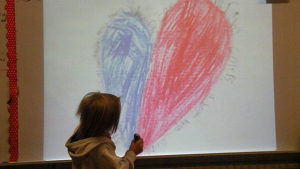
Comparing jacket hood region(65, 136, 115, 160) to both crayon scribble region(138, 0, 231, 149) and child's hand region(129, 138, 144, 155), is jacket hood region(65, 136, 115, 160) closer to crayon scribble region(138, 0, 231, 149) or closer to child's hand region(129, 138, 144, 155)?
child's hand region(129, 138, 144, 155)

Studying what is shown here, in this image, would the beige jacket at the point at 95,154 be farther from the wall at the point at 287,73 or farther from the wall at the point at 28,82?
the wall at the point at 287,73

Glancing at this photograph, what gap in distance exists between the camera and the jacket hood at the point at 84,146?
2.97 feet

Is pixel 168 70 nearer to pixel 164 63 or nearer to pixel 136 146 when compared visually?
pixel 164 63

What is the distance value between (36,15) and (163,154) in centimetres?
98

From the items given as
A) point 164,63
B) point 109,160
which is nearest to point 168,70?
point 164,63

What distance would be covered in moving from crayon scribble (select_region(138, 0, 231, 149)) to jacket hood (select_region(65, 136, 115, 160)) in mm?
528

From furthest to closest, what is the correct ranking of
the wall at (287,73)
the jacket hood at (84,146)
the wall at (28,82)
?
1. the wall at (287,73)
2. the wall at (28,82)
3. the jacket hood at (84,146)

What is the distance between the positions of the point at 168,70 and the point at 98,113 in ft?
2.09

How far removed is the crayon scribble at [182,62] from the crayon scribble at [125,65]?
2.0 inches

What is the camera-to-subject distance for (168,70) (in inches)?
57.8

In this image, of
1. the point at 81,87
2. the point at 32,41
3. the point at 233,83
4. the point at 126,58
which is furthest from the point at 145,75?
the point at 32,41

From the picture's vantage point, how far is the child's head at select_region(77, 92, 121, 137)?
92 centimetres

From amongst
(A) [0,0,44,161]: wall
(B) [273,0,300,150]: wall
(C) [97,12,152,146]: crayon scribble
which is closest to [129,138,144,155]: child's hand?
(C) [97,12,152,146]: crayon scribble

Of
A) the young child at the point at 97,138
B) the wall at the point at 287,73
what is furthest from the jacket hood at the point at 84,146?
the wall at the point at 287,73
